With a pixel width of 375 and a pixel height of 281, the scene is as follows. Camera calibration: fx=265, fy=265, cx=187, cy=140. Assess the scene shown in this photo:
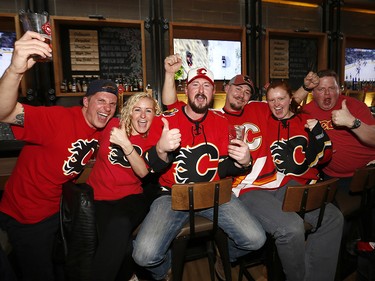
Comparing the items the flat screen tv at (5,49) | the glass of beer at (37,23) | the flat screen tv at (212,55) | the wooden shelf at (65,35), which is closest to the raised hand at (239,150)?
the glass of beer at (37,23)

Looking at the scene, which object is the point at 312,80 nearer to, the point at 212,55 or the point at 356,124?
the point at 356,124

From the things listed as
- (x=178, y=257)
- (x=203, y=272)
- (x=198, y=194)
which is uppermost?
(x=198, y=194)

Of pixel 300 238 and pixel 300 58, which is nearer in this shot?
pixel 300 238

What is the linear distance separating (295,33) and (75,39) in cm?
301

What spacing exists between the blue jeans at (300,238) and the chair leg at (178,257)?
56 centimetres

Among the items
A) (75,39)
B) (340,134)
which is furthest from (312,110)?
(75,39)

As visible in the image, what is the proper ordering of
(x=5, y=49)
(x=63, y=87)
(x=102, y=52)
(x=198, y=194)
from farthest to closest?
(x=102, y=52), (x=63, y=87), (x=5, y=49), (x=198, y=194)

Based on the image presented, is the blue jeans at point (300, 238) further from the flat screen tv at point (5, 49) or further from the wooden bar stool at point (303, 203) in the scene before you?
the flat screen tv at point (5, 49)

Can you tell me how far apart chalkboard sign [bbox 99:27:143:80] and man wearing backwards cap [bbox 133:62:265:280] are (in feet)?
5.50

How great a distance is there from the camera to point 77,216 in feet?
4.83

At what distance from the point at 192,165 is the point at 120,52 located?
224 cm

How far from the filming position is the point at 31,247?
167cm

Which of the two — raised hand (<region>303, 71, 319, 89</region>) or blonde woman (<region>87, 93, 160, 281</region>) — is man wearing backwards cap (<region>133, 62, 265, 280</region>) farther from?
raised hand (<region>303, 71, 319, 89</region>)

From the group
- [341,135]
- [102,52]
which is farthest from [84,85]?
[341,135]
